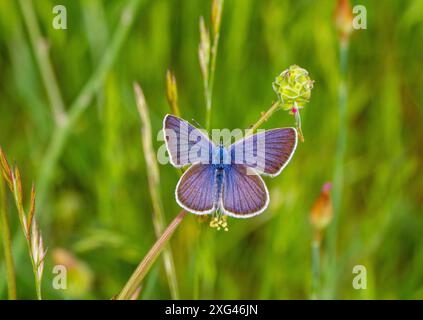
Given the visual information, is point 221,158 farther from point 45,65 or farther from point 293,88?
point 45,65

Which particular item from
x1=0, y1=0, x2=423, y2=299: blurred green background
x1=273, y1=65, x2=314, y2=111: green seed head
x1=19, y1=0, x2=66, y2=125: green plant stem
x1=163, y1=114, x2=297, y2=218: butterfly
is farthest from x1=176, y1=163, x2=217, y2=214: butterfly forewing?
x1=19, y1=0, x2=66, y2=125: green plant stem

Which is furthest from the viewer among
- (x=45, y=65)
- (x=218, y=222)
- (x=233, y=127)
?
(x=233, y=127)

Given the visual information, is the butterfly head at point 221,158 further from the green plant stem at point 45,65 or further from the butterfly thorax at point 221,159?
the green plant stem at point 45,65

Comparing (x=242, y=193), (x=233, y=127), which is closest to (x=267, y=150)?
(x=242, y=193)

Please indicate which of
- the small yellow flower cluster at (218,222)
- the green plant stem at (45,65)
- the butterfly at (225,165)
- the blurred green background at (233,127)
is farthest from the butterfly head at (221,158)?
the green plant stem at (45,65)

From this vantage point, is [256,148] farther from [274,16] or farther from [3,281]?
[274,16]

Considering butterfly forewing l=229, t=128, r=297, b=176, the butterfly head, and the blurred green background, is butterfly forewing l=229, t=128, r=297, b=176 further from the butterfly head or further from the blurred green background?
the blurred green background
